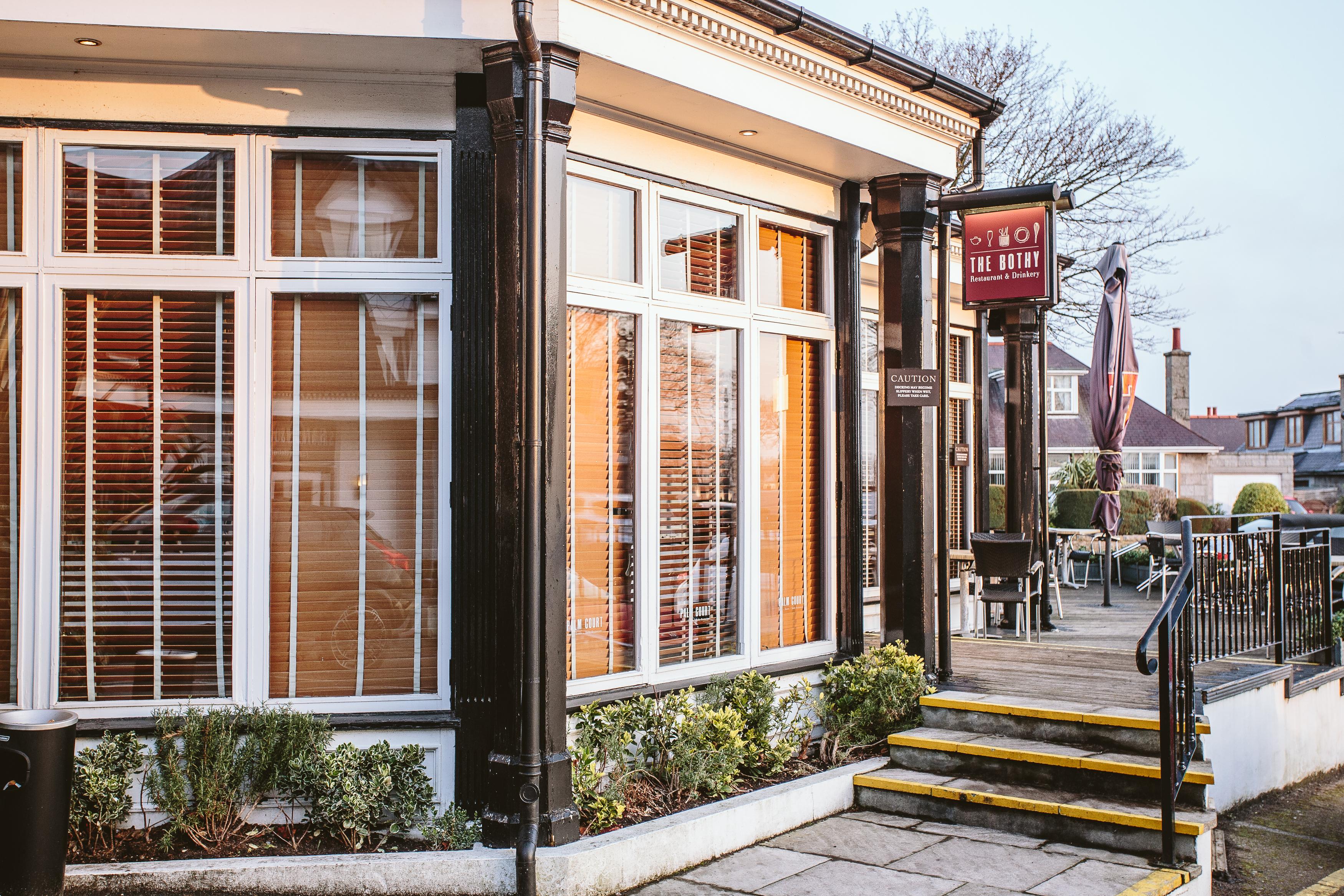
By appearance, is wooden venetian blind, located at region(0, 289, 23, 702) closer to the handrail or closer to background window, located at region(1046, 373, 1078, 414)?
the handrail

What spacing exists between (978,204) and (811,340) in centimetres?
173

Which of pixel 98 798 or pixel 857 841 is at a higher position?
pixel 98 798

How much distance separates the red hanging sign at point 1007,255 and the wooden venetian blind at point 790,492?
8.07 feet

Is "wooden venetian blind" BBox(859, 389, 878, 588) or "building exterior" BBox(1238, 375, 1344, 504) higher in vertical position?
"building exterior" BBox(1238, 375, 1344, 504)

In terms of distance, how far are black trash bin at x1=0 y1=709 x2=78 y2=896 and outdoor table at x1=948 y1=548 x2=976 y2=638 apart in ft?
24.3

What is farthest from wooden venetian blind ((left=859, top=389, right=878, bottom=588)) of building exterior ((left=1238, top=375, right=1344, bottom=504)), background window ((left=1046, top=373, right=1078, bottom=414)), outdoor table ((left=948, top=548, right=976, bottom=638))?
building exterior ((left=1238, top=375, right=1344, bottom=504))

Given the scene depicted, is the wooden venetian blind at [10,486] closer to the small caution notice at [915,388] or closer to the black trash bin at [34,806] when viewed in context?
the black trash bin at [34,806]

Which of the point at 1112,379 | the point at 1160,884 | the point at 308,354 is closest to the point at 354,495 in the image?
the point at 308,354

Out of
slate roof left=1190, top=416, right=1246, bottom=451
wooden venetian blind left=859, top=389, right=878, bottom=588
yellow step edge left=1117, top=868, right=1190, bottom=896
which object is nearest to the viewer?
yellow step edge left=1117, top=868, right=1190, bottom=896

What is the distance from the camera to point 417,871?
4.74 meters

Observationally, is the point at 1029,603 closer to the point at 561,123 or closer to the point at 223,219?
the point at 561,123

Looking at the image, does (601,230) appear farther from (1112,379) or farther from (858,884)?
(1112,379)

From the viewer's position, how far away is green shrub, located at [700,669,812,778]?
616 cm

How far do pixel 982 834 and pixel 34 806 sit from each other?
4.57 m
